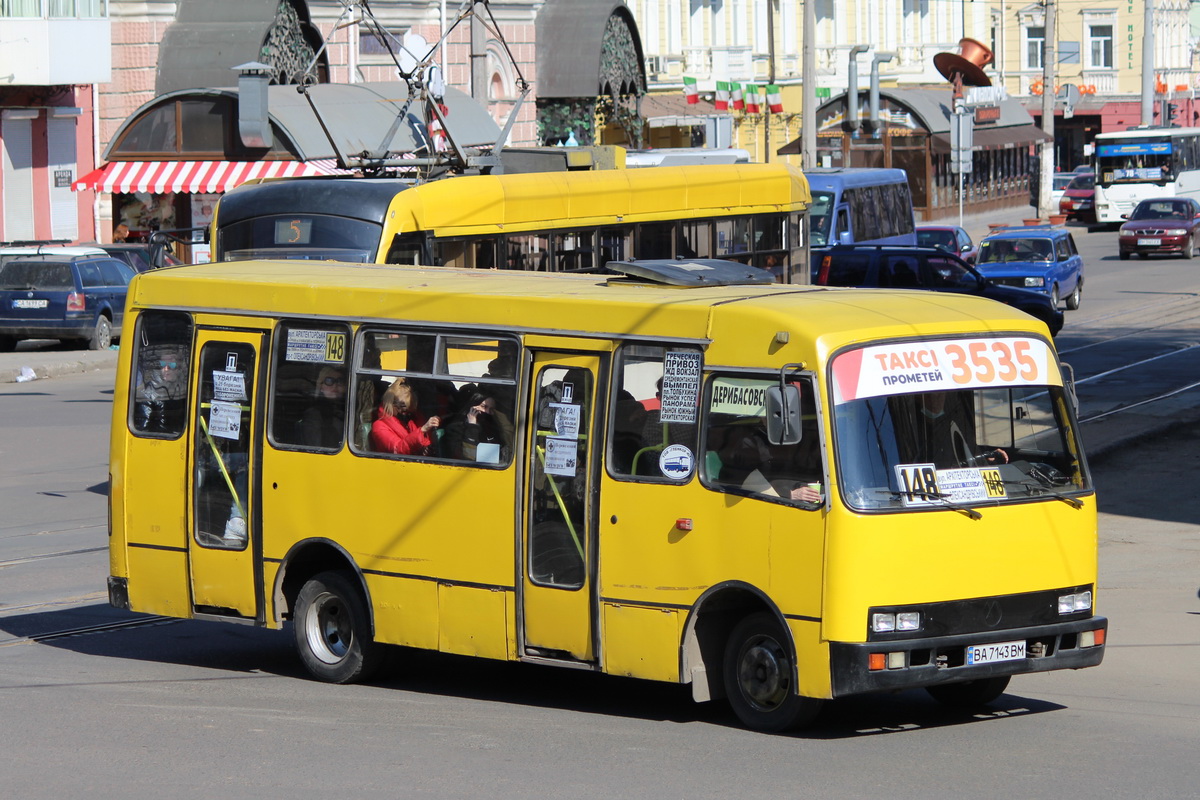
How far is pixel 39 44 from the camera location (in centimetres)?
3744

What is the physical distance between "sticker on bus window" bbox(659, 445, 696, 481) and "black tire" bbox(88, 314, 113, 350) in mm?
23585

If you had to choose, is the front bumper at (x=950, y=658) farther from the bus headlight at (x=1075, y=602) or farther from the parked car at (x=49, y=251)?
the parked car at (x=49, y=251)

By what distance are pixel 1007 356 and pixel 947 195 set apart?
2166 inches

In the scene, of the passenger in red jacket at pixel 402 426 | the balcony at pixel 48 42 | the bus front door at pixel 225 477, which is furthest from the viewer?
the balcony at pixel 48 42

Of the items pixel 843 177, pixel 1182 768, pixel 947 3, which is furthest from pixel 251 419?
pixel 947 3

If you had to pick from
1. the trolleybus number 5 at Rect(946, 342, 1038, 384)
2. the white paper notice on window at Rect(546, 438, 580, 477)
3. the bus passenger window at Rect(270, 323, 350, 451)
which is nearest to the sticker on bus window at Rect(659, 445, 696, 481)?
the white paper notice on window at Rect(546, 438, 580, 477)

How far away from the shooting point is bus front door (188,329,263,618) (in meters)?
10.5

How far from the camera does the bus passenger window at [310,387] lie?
10195 millimetres

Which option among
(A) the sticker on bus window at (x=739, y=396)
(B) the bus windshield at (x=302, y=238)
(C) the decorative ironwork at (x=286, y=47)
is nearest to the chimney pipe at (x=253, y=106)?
(C) the decorative ironwork at (x=286, y=47)

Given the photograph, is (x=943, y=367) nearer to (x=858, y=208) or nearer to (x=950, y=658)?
(x=950, y=658)

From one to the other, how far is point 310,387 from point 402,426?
2.28ft

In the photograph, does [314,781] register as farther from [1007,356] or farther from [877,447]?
[1007,356]

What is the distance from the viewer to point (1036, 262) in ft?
108

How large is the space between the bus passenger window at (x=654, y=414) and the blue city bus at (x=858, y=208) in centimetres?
2371
